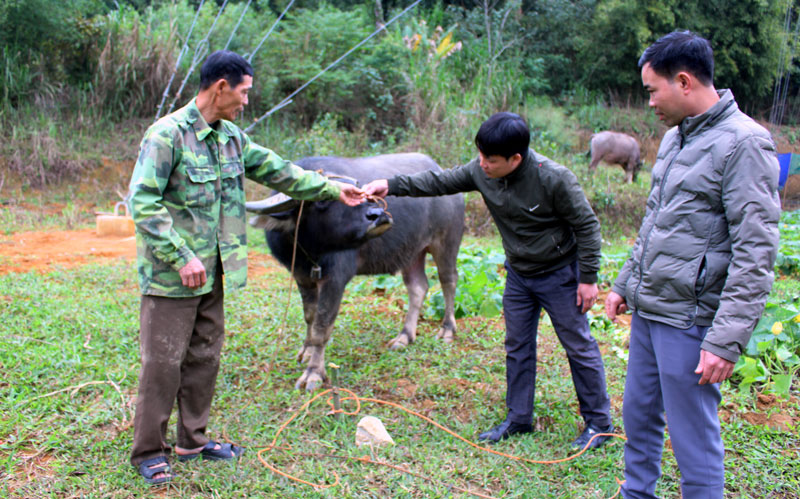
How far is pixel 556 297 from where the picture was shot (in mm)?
3188

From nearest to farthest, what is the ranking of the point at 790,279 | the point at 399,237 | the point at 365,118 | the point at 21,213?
the point at 399,237, the point at 790,279, the point at 21,213, the point at 365,118

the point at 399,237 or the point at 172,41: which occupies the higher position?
the point at 172,41

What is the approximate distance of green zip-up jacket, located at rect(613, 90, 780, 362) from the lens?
1960 mm

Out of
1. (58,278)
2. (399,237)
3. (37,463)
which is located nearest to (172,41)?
(58,278)

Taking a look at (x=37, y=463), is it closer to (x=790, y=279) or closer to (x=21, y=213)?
(x=790, y=279)

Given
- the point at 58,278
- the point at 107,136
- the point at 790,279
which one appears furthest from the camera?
the point at 107,136

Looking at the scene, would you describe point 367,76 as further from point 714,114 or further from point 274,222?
point 714,114

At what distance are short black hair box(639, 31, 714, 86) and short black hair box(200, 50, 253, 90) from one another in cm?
175

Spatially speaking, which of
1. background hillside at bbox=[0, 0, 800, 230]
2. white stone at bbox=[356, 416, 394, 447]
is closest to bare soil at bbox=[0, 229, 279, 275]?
background hillside at bbox=[0, 0, 800, 230]

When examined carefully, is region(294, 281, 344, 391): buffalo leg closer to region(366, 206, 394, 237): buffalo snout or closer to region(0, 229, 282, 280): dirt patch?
region(366, 206, 394, 237): buffalo snout

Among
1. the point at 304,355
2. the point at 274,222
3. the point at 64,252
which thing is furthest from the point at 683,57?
the point at 64,252

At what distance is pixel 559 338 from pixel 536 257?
494mm

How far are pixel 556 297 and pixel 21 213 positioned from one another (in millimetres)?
9410

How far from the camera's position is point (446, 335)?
508 centimetres
